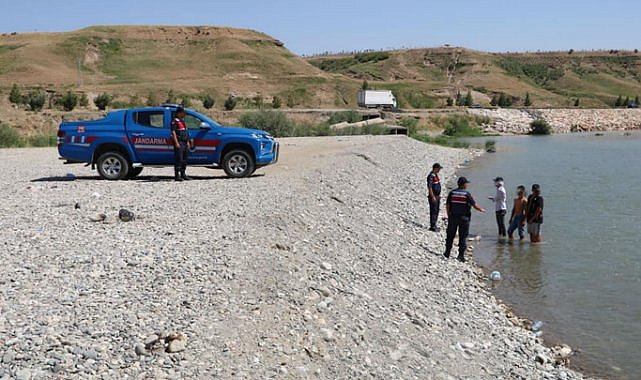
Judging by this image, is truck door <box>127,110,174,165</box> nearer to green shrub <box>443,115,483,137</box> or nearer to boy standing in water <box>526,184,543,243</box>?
boy standing in water <box>526,184,543,243</box>

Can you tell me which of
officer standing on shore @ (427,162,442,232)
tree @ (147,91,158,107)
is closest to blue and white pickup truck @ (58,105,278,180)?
officer standing on shore @ (427,162,442,232)

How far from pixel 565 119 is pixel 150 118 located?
3011 inches

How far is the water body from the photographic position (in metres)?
9.79

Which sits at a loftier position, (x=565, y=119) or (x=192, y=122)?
(x=192, y=122)

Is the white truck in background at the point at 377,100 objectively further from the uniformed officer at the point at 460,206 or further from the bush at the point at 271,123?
the uniformed officer at the point at 460,206

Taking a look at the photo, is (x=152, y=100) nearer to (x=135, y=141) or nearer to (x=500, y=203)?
(x=135, y=141)

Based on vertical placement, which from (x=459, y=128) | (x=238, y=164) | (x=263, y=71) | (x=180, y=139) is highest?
(x=263, y=71)

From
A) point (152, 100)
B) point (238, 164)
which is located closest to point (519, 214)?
point (238, 164)

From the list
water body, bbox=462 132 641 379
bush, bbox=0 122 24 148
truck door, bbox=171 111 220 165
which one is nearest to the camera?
water body, bbox=462 132 641 379

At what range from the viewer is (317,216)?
13.4m

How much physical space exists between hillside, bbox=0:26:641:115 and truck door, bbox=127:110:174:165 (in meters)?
55.3

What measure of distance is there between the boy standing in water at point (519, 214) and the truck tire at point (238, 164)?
6830 millimetres

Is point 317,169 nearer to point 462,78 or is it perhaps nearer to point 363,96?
point 363,96

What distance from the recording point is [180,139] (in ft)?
53.0
